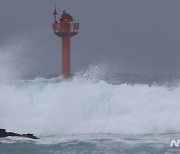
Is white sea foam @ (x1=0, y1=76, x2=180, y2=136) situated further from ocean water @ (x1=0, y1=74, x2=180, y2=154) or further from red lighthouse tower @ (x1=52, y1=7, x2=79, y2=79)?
red lighthouse tower @ (x1=52, y1=7, x2=79, y2=79)

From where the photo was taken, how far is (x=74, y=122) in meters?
20.7

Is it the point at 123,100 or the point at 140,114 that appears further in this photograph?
the point at 123,100

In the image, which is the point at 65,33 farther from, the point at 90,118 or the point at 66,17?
the point at 90,118

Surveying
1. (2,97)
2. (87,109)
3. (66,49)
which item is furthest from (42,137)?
(66,49)

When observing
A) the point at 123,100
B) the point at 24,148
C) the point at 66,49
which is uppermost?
the point at 66,49

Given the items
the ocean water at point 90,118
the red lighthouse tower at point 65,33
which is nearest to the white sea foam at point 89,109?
the ocean water at point 90,118

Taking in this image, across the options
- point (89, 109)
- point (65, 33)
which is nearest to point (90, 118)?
point (89, 109)

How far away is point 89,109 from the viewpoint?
22656 mm

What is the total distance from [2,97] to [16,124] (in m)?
3.44

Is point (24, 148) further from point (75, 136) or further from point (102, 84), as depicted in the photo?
point (102, 84)

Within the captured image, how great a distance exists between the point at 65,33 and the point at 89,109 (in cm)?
1773

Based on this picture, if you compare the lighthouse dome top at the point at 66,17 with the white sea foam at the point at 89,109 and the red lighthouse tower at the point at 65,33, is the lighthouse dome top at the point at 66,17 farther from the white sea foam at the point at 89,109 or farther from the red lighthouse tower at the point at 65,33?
the white sea foam at the point at 89,109

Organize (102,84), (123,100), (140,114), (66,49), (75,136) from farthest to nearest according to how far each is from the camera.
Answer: (66,49) → (102,84) → (123,100) → (140,114) → (75,136)

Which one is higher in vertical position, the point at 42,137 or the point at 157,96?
the point at 157,96
